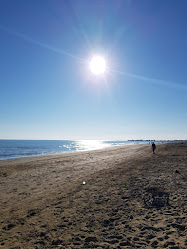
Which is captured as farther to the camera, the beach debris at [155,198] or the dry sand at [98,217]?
the beach debris at [155,198]

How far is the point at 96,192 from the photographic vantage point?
9.92 meters

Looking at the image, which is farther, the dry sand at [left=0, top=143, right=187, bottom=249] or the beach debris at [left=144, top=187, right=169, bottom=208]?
the beach debris at [left=144, top=187, right=169, bottom=208]

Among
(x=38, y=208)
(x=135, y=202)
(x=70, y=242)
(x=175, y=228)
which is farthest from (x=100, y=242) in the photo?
(x=38, y=208)

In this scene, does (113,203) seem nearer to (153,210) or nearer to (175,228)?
(153,210)

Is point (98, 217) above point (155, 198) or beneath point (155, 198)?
beneath

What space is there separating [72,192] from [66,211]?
2.64m

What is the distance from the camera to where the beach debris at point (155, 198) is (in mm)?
7601

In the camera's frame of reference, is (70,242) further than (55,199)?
No

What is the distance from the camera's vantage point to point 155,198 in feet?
25.6

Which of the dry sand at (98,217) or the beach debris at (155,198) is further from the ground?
the beach debris at (155,198)

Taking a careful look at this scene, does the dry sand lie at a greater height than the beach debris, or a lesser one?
lesser

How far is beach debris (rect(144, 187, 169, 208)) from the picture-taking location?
24.9 feet

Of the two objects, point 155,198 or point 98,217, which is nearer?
point 98,217

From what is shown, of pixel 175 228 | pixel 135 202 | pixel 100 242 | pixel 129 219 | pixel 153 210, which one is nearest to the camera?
pixel 100 242
